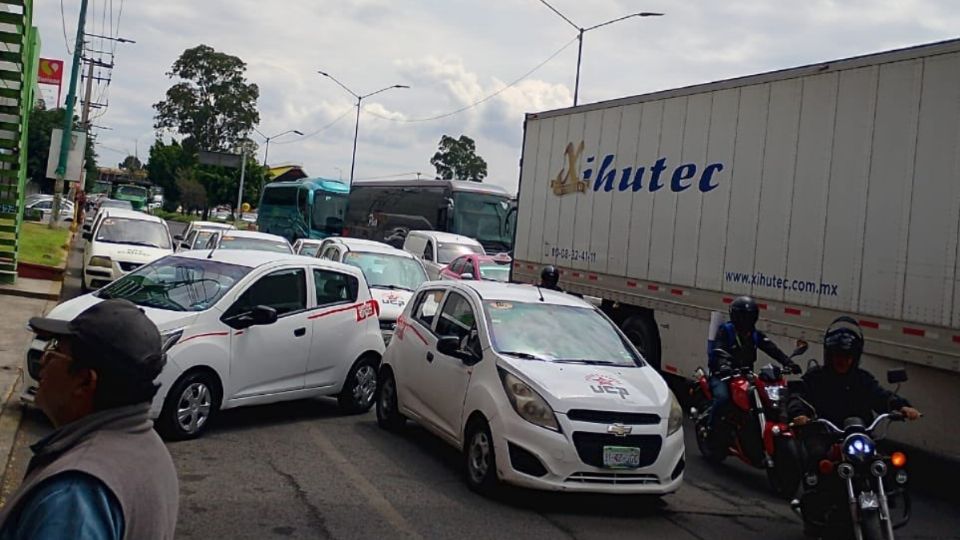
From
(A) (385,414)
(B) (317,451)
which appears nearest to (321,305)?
(A) (385,414)

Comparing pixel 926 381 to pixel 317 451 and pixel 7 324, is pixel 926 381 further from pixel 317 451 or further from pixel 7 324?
pixel 7 324

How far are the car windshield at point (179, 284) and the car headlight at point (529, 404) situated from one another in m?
3.10

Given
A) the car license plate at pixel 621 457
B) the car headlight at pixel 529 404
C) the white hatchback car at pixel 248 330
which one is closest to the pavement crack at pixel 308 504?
the white hatchback car at pixel 248 330

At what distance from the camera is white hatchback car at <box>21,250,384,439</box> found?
8.89 meters

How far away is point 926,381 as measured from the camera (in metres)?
9.45

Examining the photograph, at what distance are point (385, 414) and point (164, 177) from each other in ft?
267

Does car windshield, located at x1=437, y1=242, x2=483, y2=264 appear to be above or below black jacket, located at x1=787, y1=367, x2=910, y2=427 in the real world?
above

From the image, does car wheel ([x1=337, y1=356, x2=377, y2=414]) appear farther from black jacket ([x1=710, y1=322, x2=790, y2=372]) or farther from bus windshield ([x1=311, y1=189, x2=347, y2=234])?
bus windshield ([x1=311, y1=189, x2=347, y2=234])

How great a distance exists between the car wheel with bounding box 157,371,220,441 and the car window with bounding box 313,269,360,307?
1.77m

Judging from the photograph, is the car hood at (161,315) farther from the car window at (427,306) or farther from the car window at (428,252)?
the car window at (428,252)

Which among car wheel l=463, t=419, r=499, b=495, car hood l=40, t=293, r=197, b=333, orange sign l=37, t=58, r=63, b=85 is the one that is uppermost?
orange sign l=37, t=58, r=63, b=85

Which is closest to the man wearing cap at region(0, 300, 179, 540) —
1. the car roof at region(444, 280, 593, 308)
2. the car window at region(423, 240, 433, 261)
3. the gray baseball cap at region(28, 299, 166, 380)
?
the gray baseball cap at region(28, 299, 166, 380)

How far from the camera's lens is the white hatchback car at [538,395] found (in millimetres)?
7453

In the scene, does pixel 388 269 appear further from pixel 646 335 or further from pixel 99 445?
pixel 99 445
